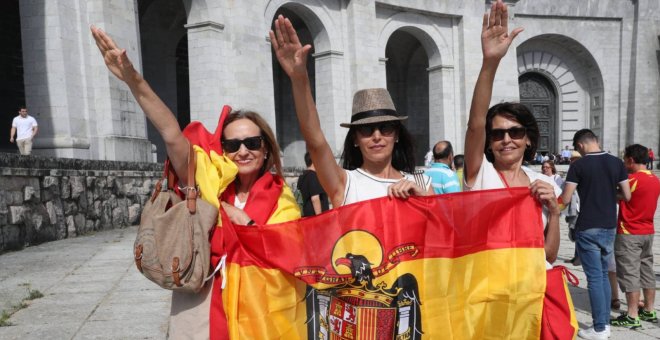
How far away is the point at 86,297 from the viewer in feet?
18.3

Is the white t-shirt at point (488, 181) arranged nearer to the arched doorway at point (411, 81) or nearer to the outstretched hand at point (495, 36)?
the outstretched hand at point (495, 36)

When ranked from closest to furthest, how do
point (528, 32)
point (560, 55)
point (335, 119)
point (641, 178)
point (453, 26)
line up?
point (641, 178), point (335, 119), point (453, 26), point (528, 32), point (560, 55)

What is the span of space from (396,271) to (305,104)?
959 millimetres

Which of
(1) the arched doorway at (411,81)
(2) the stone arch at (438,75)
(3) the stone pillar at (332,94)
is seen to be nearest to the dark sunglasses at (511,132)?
(3) the stone pillar at (332,94)

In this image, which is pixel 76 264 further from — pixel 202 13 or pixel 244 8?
pixel 244 8

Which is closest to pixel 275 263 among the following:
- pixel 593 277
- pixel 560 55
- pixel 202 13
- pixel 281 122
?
pixel 593 277

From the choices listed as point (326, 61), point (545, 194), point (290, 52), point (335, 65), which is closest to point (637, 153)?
point (545, 194)

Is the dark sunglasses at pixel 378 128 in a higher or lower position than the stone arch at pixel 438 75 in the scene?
lower

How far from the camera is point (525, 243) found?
285 centimetres

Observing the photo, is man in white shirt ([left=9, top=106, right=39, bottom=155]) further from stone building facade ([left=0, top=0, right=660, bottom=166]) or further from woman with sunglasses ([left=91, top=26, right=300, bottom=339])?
woman with sunglasses ([left=91, top=26, right=300, bottom=339])

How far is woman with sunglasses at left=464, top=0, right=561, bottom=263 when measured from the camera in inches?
108

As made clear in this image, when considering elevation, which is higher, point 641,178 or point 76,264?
point 641,178

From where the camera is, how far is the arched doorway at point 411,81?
2920 cm

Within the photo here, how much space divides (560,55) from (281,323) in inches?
1232
